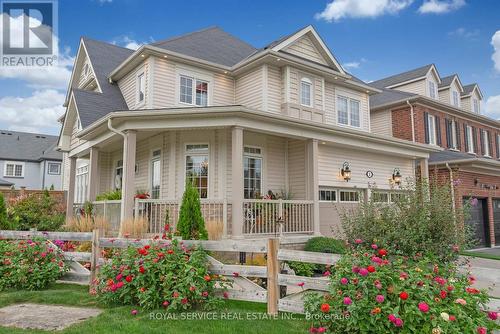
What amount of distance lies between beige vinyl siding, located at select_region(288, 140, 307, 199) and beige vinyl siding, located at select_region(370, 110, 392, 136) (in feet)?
26.3

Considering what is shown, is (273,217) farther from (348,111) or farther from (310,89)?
(348,111)

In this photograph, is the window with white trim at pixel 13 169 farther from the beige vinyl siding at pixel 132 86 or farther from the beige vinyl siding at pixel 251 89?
the beige vinyl siding at pixel 251 89

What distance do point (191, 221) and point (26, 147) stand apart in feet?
Answer: 114

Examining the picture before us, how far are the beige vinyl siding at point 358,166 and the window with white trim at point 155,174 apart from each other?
5206mm

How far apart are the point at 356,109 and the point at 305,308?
12380mm

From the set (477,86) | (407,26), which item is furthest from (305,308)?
(477,86)

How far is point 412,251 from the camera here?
464 cm

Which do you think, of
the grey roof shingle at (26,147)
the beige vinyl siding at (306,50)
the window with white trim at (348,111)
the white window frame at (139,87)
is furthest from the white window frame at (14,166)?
the window with white trim at (348,111)

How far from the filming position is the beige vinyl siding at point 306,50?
13.2 meters

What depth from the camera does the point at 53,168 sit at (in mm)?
33938

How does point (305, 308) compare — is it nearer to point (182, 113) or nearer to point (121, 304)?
point (121, 304)

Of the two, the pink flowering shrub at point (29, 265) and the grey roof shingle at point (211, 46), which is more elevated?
the grey roof shingle at point (211, 46)

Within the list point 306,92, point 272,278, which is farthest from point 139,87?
point 272,278

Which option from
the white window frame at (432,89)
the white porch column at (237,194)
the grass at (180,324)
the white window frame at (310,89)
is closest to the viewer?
the grass at (180,324)
